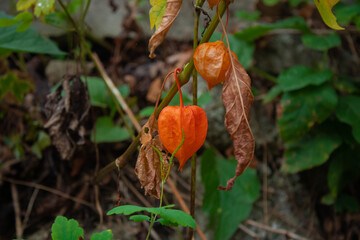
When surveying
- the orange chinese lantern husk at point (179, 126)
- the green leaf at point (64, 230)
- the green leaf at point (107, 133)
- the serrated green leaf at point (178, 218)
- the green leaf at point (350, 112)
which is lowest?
the green leaf at point (107, 133)

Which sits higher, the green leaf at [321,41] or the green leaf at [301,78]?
the green leaf at [321,41]

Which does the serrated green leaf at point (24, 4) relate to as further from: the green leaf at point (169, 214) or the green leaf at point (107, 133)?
the green leaf at point (169, 214)

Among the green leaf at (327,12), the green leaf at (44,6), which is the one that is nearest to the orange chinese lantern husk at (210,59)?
the green leaf at (327,12)

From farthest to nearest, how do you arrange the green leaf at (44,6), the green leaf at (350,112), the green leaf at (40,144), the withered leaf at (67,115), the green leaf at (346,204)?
the green leaf at (346,204) → the green leaf at (40,144) → the green leaf at (350,112) → the withered leaf at (67,115) → the green leaf at (44,6)

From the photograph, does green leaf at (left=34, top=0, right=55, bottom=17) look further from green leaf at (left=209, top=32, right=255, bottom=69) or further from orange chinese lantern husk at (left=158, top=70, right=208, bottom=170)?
green leaf at (left=209, top=32, right=255, bottom=69)

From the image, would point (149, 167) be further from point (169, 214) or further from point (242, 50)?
point (242, 50)

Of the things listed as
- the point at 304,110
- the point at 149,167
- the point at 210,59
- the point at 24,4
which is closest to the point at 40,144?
the point at 24,4
